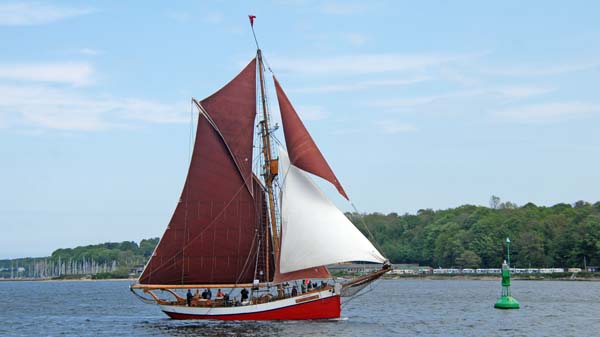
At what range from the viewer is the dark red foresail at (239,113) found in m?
68.8

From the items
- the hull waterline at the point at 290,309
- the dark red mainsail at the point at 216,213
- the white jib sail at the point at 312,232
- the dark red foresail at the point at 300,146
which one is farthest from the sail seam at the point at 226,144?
the hull waterline at the point at 290,309

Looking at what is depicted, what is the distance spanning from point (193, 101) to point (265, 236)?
1125 cm

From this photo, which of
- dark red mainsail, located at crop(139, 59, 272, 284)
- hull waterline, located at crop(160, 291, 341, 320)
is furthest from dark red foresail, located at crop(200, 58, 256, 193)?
hull waterline, located at crop(160, 291, 341, 320)

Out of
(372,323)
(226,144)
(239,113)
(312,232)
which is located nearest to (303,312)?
(312,232)

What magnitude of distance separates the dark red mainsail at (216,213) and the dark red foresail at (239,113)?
0.24 feet

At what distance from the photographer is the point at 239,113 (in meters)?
69.2

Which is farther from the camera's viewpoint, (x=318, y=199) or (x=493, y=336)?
(x=318, y=199)

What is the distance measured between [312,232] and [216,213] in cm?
780

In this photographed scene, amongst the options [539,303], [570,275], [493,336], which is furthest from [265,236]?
[570,275]

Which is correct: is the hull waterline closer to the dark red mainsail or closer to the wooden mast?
the dark red mainsail

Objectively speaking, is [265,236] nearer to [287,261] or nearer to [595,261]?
[287,261]

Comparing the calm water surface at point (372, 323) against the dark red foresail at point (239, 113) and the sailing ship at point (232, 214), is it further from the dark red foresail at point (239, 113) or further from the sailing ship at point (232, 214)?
the dark red foresail at point (239, 113)

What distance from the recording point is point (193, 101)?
2726 inches

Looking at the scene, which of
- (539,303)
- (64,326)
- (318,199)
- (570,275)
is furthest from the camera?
(570,275)
